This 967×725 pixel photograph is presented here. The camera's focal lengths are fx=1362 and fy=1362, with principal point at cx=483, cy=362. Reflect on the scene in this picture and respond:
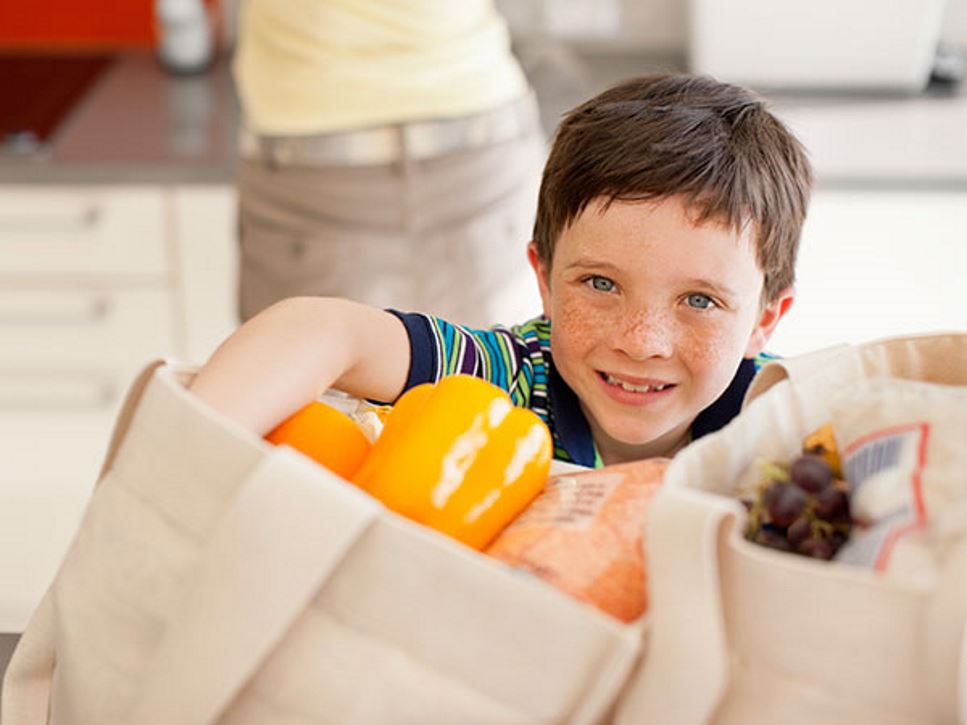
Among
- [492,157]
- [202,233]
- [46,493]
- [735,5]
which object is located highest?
[735,5]

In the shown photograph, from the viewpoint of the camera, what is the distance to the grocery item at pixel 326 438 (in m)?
0.64

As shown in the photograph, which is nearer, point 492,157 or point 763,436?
point 763,436

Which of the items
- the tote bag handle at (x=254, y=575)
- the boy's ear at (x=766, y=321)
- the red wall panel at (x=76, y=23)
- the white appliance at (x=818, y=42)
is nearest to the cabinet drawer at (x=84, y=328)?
the red wall panel at (x=76, y=23)

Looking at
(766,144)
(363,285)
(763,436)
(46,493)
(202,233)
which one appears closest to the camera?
(763,436)

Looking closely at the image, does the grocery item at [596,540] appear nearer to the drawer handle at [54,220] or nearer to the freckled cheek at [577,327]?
the freckled cheek at [577,327]

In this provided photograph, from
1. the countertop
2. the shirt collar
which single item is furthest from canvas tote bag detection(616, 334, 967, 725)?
the countertop

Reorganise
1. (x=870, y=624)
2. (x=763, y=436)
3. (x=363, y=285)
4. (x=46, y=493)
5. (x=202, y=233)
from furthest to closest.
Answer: (x=46, y=493)
(x=202, y=233)
(x=363, y=285)
(x=763, y=436)
(x=870, y=624)

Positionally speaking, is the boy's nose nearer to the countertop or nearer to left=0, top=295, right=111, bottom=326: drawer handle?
the countertop

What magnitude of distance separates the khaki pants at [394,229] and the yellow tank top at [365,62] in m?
0.07

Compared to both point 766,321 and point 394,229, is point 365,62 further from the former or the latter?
point 766,321

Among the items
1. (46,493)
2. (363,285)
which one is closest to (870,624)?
(363,285)

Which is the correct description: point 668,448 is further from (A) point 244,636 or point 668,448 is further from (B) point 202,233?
(B) point 202,233

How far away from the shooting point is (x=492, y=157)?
186 centimetres

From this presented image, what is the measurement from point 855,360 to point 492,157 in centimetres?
128
